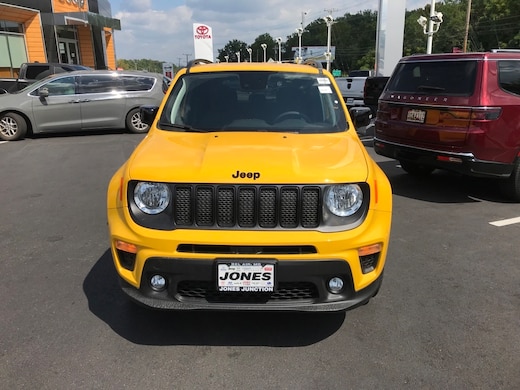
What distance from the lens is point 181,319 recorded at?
3258mm

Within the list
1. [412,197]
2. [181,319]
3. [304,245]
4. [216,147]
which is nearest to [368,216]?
[304,245]

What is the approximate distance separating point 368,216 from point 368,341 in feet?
2.88

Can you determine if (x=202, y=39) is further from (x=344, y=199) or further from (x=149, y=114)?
(x=344, y=199)

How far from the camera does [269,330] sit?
10.3 feet

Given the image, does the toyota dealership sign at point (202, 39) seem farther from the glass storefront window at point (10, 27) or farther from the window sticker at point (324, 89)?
the window sticker at point (324, 89)

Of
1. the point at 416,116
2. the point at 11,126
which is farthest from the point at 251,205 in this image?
the point at 11,126

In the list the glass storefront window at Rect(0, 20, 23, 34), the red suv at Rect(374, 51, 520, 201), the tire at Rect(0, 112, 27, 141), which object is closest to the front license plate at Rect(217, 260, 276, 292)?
the red suv at Rect(374, 51, 520, 201)

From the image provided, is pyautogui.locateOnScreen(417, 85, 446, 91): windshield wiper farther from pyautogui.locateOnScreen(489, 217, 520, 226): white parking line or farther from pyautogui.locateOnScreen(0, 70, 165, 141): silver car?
pyautogui.locateOnScreen(0, 70, 165, 141): silver car

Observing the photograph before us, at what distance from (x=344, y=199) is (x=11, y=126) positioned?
10.8 m

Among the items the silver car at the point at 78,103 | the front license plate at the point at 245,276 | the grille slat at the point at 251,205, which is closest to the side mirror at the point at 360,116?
the grille slat at the point at 251,205

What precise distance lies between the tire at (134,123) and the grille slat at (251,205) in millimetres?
9903

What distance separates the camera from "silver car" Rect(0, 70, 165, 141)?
36.6ft

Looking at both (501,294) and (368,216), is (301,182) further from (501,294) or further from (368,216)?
(501,294)

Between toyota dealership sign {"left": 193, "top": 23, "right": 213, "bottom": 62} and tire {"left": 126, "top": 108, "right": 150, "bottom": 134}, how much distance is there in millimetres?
13433
